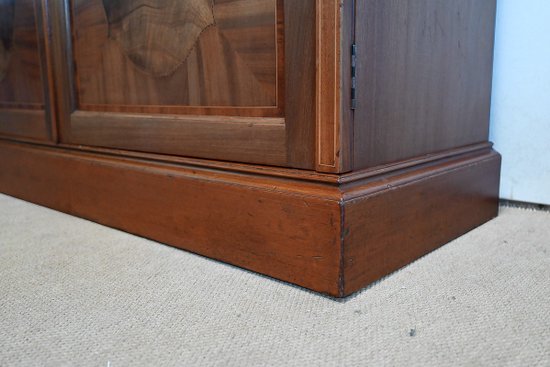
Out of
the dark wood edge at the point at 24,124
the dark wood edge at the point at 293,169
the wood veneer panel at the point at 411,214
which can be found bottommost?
the wood veneer panel at the point at 411,214

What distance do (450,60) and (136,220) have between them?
2.01 feet

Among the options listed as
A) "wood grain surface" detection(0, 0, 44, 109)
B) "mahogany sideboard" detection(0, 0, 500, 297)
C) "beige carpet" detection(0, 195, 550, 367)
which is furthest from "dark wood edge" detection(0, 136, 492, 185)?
"wood grain surface" detection(0, 0, 44, 109)

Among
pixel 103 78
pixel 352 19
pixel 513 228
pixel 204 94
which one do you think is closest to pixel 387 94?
pixel 352 19

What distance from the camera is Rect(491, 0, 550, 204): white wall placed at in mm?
994

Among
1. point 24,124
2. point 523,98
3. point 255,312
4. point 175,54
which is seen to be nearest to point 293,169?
point 255,312

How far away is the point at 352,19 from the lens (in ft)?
1.96

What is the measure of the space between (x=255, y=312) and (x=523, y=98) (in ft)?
2.52

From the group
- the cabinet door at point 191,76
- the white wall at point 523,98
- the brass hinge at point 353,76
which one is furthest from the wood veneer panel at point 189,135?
the white wall at point 523,98

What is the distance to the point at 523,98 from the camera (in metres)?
1.03

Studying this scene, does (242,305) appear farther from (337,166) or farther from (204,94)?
(204,94)

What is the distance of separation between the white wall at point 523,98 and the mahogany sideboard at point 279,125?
0.25 feet

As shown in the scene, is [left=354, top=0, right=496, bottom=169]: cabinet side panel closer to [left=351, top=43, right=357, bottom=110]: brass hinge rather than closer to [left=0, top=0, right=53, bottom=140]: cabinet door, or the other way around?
[left=351, top=43, right=357, bottom=110]: brass hinge

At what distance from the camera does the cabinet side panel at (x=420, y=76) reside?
0.64 m

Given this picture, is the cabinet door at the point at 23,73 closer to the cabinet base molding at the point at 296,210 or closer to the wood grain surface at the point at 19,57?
the wood grain surface at the point at 19,57
